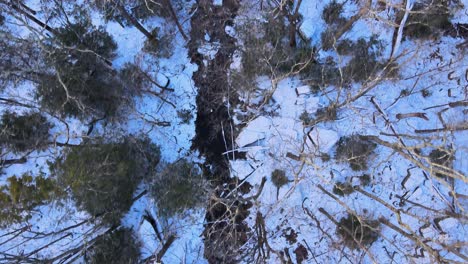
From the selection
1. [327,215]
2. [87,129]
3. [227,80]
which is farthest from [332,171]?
[87,129]

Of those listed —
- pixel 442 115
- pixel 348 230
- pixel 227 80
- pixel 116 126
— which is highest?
pixel 227 80

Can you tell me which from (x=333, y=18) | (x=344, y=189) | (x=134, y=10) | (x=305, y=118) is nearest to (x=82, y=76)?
(x=134, y=10)

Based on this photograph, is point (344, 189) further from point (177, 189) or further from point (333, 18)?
point (333, 18)

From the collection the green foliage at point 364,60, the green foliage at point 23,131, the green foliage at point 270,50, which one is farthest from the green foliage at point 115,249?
the green foliage at point 364,60

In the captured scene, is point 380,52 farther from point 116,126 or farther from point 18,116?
point 18,116

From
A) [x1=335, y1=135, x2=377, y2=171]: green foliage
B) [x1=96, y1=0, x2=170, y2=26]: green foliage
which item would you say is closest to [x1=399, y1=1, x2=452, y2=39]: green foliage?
[x1=335, y1=135, x2=377, y2=171]: green foliage

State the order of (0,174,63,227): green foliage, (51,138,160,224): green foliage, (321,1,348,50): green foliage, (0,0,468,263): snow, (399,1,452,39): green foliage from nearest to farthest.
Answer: (51,138,160,224): green foliage → (0,174,63,227): green foliage → (0,0,468,263): snow → (399,1,452,39): green foliage → (321,1,348,50): green foliage

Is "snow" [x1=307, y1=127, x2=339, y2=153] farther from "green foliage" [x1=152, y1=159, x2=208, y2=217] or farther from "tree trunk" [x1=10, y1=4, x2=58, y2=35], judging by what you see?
"tree trunk" [x1=10, y1=4, x2=58, y2=35]
